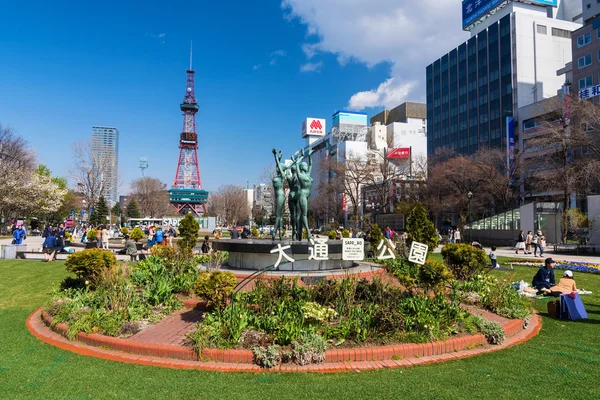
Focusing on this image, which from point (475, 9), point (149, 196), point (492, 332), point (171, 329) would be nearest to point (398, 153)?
point (475, 9)

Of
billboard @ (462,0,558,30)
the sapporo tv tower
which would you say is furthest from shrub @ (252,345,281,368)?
the sapporo tv tower

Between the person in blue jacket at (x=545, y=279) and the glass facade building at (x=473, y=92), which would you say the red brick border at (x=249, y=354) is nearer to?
the person in blue jacket at (x=545, y=279)

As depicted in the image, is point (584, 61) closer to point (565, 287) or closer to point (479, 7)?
point (479, 7)

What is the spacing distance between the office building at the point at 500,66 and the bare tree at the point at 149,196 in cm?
6145

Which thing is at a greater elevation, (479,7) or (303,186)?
(479,7)

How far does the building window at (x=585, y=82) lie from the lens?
47.8 metres

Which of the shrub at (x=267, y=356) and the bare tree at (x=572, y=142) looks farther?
the bare tree at (x=572, y=142)

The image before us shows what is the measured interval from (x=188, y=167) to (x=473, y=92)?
76.3 metres

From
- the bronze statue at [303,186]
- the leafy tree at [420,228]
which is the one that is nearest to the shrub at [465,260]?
the bronze statue at [303,186]

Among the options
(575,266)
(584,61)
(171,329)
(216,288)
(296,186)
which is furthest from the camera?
(584,61)

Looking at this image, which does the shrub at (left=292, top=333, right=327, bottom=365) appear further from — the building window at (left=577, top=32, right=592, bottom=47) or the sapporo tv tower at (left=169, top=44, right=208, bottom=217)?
the sapporo tv tower at (left=169, top=44, right=208, bottom=217)

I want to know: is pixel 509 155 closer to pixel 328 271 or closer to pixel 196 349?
pixel 328 271

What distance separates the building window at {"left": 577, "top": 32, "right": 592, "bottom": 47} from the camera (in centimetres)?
4831

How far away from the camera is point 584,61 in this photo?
160 feet
